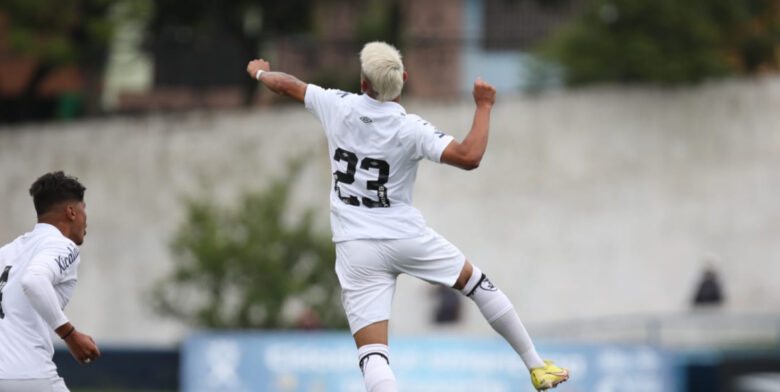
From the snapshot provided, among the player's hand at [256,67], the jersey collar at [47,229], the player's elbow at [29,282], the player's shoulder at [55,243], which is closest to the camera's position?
the player's elbow at [29,282]

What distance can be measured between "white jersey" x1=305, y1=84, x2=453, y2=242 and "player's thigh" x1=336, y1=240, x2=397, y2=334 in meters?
0.07

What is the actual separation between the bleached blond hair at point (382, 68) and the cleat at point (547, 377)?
77.1 inches

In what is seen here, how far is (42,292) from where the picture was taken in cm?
845

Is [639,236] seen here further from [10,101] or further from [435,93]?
[10,101]

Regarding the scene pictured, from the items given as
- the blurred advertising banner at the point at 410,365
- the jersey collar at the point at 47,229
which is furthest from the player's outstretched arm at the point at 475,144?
the blurred advertising banner at the point at 410,365

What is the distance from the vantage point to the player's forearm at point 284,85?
31.9ft

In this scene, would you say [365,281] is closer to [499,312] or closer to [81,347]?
[499,312]

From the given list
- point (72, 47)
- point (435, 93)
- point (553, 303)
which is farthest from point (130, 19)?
point (553, 303)

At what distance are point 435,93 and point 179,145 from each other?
494 centimetres

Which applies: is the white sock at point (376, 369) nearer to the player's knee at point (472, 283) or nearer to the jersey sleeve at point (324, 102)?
the player's knee at point (472, 283)

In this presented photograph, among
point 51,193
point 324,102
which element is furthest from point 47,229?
point 324,102

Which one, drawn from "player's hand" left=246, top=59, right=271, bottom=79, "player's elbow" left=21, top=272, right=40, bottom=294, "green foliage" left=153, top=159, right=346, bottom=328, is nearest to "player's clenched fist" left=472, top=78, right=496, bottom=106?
"player's hand" left=246, top=59, right=271, bottom=79

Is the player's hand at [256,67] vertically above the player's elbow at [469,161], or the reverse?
the player's hand at [256,67]

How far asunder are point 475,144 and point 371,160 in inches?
28.7
